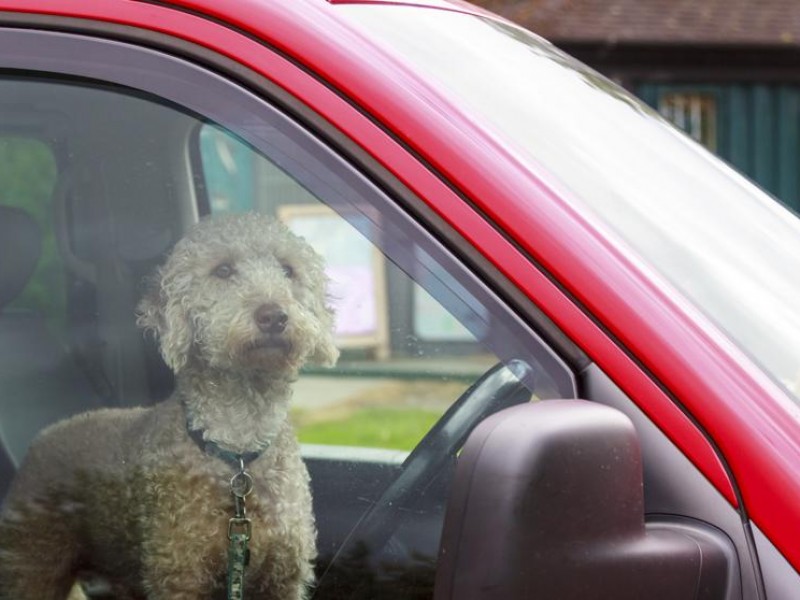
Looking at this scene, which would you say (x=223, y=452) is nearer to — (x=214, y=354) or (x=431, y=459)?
(x=214, y=354)

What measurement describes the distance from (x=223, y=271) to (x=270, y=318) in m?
0.09

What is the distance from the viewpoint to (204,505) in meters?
1.41

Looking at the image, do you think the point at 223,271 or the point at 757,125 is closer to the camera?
the point at 223,271

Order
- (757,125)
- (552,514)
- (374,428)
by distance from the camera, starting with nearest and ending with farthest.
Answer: (552,514) → (374,428) → (757,125)

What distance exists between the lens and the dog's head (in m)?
1.45

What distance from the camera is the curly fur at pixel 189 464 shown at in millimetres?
1413

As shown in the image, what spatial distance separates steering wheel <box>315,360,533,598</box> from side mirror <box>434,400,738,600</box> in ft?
0.62

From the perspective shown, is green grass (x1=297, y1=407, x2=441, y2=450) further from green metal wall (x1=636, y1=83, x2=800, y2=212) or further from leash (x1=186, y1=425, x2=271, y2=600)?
green metal wall (x1=636, y1=83, x2=800, y2=212)

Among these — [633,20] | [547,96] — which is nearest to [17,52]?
[547,96]

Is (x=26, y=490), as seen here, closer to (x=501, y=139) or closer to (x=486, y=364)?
(x=486, y=364)

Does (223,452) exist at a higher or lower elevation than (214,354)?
lower

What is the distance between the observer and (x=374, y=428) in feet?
5.12

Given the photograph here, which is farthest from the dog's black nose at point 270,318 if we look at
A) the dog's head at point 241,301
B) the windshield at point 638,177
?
the windshield at point 638,177

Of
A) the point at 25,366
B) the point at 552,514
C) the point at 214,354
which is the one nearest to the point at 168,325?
the point at 214,354
